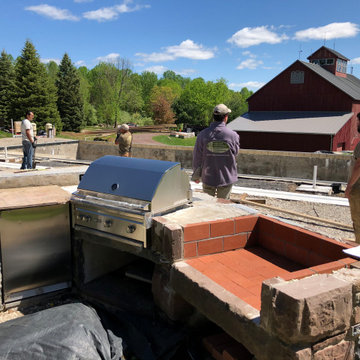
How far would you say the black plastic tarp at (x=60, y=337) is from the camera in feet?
8.97

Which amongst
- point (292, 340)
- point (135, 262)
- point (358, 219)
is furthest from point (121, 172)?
point (358, 219)

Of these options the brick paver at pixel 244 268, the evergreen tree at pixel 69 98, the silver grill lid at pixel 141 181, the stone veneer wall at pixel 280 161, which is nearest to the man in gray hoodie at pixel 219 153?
the silver grill lid at pixel 141 181

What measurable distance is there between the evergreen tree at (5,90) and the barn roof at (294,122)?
26.2m

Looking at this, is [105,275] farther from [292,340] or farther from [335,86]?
[335,86]

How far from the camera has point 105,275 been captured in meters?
4.61

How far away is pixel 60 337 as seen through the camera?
2.85 meters

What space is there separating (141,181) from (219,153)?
157 centimetres

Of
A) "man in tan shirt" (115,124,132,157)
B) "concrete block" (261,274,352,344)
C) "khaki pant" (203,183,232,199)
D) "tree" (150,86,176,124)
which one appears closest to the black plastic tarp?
"concrete block" (261,274,352,344)

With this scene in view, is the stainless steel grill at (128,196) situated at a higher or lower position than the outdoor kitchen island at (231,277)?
higher

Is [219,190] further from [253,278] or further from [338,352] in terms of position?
[338,352]

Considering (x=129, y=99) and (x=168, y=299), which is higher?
(x=129, y=99)

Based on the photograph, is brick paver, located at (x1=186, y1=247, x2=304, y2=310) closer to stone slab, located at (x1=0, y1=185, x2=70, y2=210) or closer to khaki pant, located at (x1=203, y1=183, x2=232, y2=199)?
khaki pant, located at (x1=203, y1=183, x2=232, y2=199)

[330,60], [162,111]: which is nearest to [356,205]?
[330,60]

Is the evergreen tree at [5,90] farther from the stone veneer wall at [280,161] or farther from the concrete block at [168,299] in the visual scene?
the concrete block at [168,299]
